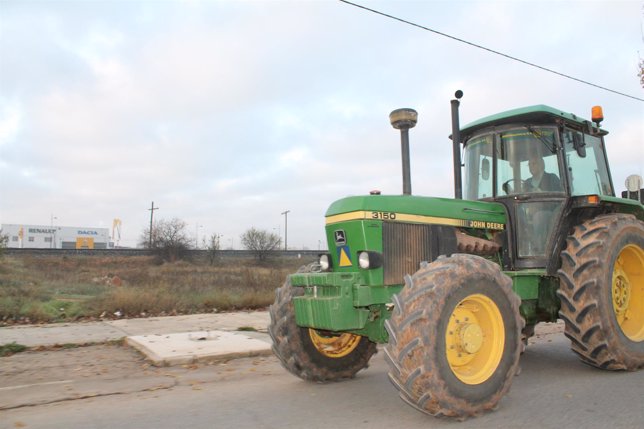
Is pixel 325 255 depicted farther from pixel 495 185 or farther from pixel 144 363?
pixel 144 363

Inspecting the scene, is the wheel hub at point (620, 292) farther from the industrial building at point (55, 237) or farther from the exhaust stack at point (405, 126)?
the industrial building at point (55, 237)

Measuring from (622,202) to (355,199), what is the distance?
3.52 meters

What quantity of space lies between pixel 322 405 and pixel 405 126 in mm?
2975

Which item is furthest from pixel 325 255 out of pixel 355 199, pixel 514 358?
pixel 514 358

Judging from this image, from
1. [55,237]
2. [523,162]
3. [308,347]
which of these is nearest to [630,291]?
[523,162]

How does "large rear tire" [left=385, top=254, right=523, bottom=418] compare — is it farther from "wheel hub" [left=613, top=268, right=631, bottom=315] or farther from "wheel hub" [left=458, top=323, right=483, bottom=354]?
"wheel hub" [left=613, top=268, right=631, bottom=315]

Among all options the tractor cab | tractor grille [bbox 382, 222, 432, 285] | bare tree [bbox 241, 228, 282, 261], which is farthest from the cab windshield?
bare tree [bbox 241, 228, 282, 261]

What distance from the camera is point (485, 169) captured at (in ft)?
19.6

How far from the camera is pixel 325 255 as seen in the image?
5.04 metres

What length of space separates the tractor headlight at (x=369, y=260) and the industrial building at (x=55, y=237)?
3423 inches

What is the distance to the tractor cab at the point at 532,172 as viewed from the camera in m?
5.53

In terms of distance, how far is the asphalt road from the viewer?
12.5 ft

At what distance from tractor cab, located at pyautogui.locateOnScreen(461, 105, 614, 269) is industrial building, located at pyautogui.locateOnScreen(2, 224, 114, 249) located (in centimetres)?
8652

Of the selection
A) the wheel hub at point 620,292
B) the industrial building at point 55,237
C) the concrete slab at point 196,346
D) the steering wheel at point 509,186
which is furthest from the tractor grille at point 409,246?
the industrial building at point 55,237
